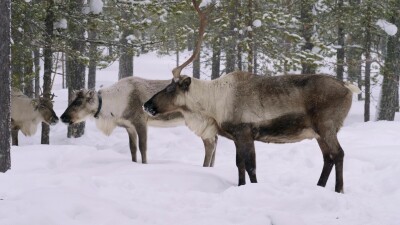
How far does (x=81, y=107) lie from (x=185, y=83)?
2.93 m

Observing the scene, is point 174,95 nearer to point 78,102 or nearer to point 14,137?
point 78,102

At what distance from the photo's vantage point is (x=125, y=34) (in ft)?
58.5

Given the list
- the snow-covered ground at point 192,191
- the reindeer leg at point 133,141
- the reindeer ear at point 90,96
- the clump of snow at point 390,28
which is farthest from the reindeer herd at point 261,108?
the clump of snow at point 390,28

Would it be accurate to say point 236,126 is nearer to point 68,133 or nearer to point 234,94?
point 234,94

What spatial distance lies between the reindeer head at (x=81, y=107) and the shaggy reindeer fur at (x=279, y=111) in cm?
283

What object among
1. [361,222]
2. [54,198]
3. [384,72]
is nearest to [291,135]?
[361,222]

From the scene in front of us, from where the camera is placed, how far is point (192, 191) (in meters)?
4.92

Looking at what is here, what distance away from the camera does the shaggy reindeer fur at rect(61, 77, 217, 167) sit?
326 inches

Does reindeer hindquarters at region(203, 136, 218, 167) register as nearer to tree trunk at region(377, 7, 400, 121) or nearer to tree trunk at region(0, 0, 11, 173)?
tree trunk at region(0, 0, 11, 173)

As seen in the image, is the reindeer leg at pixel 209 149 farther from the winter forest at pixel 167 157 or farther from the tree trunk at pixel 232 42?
the tree trunk at pixel 232 42

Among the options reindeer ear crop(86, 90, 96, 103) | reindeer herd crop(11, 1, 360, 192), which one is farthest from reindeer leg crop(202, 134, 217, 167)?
reindeer ear crop(86, 90, 96, 103)

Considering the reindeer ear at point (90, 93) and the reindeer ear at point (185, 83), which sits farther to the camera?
the reindeer ear at point (90, 93)

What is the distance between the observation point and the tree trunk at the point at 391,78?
14016 millimetres

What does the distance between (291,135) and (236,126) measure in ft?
2.34
